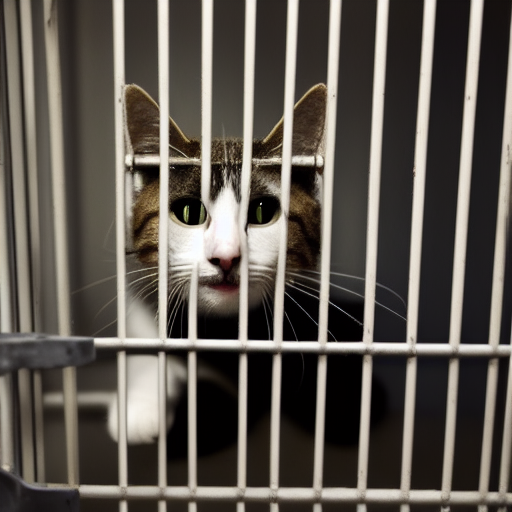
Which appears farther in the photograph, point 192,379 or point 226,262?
point 226,262

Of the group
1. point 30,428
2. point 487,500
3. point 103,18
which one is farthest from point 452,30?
point 30,428

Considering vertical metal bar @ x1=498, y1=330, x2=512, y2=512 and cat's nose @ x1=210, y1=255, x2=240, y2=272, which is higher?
cat's nose @ x1=210, y1=255, x2=240, y2=272

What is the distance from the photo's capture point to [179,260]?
645mm

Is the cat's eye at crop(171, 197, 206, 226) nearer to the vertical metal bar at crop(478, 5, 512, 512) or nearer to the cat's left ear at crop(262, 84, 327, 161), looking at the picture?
the cat's left ear at crop(262, 84, 327, 161)

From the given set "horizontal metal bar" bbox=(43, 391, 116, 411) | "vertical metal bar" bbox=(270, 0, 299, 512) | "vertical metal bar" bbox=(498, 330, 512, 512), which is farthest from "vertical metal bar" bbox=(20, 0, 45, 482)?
"vertical metal bar" bbox=(498, 330, 512, 512)

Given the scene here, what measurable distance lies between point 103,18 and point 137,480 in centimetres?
57

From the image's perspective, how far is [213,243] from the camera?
1.92 ft

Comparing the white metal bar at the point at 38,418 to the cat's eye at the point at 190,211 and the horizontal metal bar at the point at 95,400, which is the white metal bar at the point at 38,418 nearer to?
the horizontal metal bar at the point at 95,400

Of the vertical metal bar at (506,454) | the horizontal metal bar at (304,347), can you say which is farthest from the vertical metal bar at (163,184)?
the vertical metal bar at (506,454)

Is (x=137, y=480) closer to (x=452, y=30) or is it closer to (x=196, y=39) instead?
(x=196, y=39)

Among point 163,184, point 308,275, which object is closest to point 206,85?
point 163,184

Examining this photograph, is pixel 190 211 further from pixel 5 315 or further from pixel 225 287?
pixel 5 315

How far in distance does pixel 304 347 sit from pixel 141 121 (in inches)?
13.1

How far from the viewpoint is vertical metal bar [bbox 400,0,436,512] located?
44 centimetres
